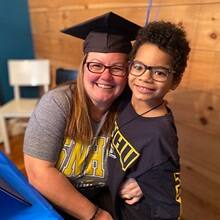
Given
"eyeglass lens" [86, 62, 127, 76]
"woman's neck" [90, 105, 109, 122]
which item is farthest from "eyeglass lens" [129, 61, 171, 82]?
"woman's neck" [90, 105, 109, 122]

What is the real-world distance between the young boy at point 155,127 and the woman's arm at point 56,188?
166 mm

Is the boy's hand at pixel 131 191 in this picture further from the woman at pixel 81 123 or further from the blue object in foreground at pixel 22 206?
the blue object in foreground at pixel 22 206

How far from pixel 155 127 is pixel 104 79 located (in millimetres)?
233

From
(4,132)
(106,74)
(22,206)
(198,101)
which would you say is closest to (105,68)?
(106,74)

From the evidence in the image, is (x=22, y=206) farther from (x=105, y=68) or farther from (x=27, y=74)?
(x=27, y=74)

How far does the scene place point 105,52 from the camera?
0.92 metres

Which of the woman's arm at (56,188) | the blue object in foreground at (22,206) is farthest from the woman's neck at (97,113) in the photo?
the blue object in foreground at (22,206)

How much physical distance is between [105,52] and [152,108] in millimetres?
239

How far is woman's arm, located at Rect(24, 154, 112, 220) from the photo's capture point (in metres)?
Result: 0.90

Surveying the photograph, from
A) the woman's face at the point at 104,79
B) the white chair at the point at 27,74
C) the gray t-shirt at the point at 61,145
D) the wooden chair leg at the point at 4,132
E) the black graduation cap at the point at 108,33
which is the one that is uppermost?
the black graduation cap at the point at 108,33

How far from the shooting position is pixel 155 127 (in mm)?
820

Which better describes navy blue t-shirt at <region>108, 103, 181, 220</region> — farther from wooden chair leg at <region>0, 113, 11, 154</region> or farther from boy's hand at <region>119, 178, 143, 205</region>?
wooden chair leg at <region>0, 113, 11, 154</region>

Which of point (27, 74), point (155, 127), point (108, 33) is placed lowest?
point (27, 74)

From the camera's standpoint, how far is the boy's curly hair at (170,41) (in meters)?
0.79
